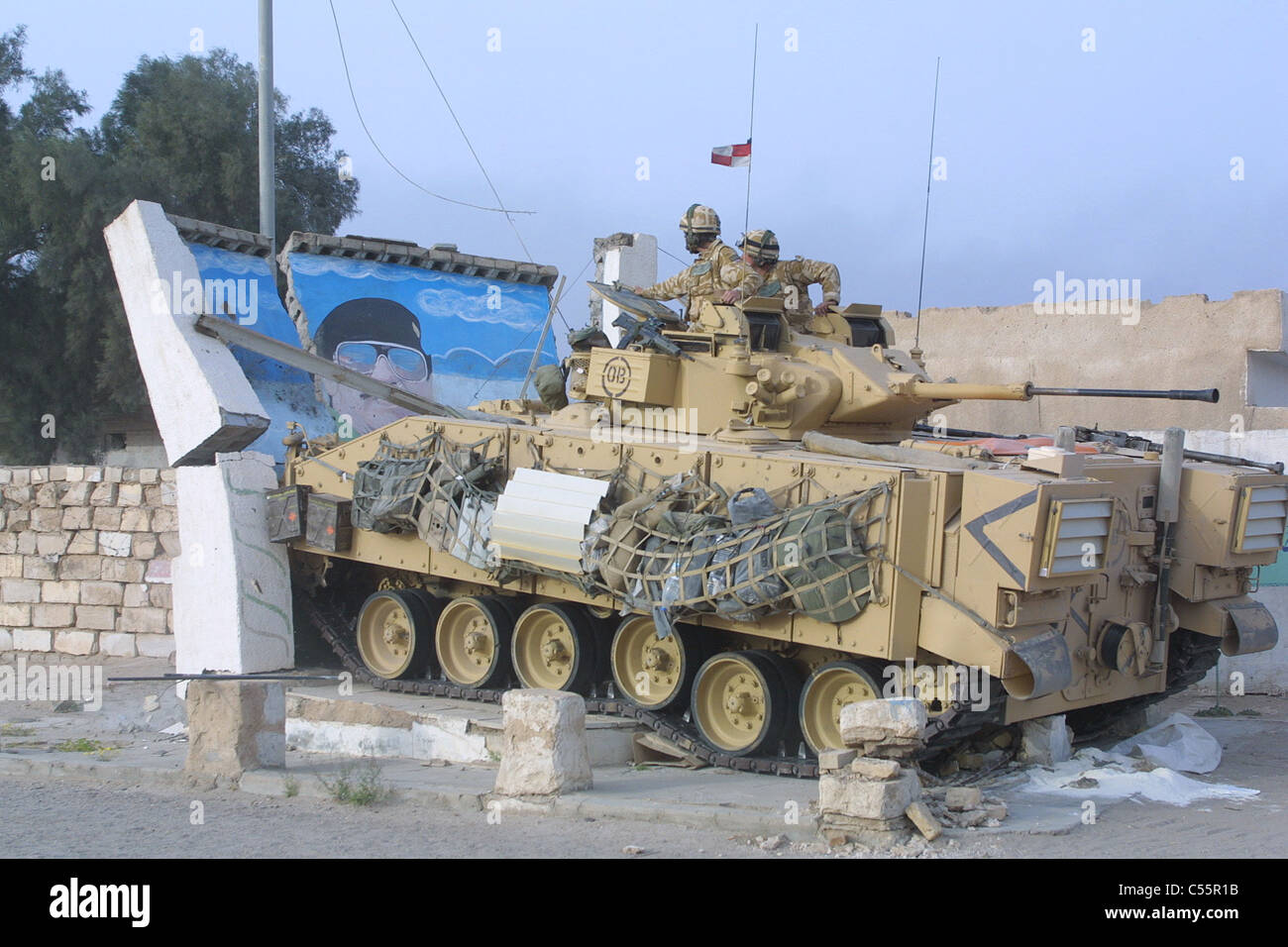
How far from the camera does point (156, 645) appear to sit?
49.1 feet

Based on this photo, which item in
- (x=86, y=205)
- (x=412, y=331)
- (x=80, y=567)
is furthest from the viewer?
(x=86, y=205)

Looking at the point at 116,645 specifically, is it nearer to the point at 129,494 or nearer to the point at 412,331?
the point at 129,494

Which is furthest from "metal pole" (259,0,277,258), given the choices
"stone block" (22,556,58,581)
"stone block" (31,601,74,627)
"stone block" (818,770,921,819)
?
"stone block" (818,770,921,819)

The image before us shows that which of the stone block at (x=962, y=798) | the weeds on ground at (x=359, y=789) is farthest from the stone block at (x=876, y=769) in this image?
the weeds on ground at (x=359, y=789)

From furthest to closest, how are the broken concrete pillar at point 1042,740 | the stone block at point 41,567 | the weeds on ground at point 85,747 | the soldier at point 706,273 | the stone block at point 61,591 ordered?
the stone block at point 41,567 → the stone block at point 61,591 → the soldier at point 706,273 → the weeds on ground at point 85,747 → the broken concrete pillar at point 1042,740

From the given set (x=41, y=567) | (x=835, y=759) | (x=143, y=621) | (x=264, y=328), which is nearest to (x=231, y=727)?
(x=835, y=759)

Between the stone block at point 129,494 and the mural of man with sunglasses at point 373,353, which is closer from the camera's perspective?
the stone block at point 129,494

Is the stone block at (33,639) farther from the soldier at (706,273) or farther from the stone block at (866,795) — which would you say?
the stone block at (866,795)

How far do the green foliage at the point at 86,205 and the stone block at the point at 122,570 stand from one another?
677 centimetres

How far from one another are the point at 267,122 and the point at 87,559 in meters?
6.00

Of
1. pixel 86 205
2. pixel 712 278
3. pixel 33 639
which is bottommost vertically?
pixel 33 639

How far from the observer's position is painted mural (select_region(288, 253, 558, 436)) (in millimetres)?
17125

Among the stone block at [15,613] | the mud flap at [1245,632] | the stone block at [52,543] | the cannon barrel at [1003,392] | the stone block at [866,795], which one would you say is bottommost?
the stone block at [15,613]

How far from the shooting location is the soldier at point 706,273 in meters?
11.5
